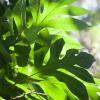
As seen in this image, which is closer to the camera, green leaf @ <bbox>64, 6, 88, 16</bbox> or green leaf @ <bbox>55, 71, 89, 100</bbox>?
green leaf @ <bbox>55, 71, 89, 100</bbox>

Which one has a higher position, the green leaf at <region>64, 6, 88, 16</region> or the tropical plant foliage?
the green leaf at <region>64, 6, 88, 16</region>

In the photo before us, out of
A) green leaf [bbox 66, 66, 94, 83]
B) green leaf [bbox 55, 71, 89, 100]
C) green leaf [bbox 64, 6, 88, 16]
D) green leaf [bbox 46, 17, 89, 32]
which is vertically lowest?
green leaf [bbox 55, 71, 89, 100]

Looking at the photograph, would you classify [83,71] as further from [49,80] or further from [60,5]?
[60,5]

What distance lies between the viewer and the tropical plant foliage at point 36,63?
141 centimetres

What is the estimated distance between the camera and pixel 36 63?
4.75 feet

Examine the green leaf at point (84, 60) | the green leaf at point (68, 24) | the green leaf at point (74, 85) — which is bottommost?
the green leaf at point (74, 85)

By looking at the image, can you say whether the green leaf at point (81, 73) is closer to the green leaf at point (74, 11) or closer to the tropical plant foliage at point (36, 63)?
the tropical plant foliage at point (36, 63)

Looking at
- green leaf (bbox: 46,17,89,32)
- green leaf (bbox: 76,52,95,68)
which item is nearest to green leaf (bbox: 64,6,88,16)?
green leaf (bbox: 46,17,89,32)

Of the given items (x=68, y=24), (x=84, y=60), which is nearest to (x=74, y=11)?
(x=68, y=24)

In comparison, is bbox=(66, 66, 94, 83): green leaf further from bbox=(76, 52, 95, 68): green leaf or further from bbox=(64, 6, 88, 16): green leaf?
bbox=(64, 6, 88, 16): green leaf

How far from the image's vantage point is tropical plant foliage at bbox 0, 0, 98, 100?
1.41 m

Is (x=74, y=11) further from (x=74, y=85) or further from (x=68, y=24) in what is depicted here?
(x=74, y=85)

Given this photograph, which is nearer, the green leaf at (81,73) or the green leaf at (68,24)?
the green leaf at (81,73)

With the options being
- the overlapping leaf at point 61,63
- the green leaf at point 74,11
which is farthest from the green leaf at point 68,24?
the overlapping leaf at point 61,63
